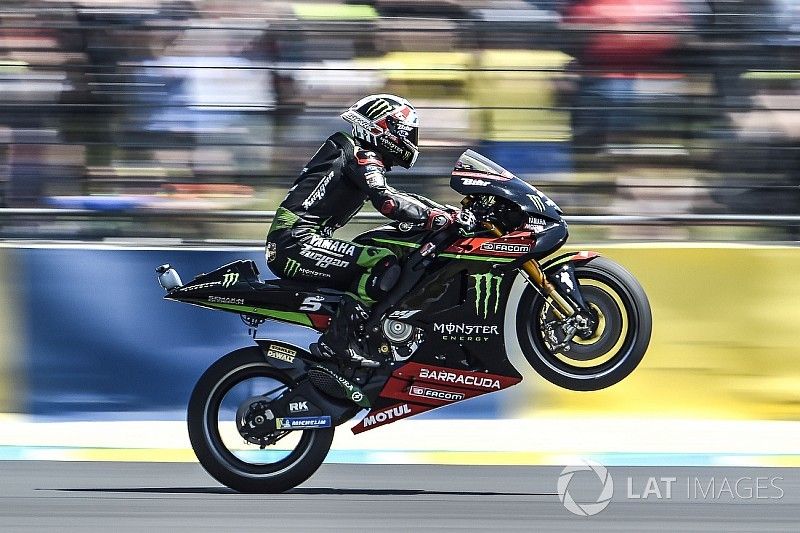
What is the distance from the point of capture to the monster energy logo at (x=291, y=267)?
21.1 ft

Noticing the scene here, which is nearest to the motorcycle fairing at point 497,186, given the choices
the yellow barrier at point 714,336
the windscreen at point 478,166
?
the windscreen at point 478,166

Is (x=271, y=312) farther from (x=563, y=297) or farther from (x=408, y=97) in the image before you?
(x=408, y=97)

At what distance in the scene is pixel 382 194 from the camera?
6145 millimetres

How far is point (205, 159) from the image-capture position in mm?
7938

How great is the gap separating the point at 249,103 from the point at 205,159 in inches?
16.5

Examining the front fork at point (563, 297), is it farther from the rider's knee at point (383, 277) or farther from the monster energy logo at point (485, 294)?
the rider's knee at point (383, 277)

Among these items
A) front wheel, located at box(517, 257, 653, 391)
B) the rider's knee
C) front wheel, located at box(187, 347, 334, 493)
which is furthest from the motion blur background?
the rider's knee

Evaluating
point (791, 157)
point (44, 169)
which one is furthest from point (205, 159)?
point (791, 157)

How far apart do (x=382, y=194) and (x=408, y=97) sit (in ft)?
6.14

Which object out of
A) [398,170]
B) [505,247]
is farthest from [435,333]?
[398,170]

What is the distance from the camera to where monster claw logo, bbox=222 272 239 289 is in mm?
6348

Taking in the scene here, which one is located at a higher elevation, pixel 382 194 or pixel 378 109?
pixel 378 109

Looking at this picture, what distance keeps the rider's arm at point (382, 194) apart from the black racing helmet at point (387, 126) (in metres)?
0.09

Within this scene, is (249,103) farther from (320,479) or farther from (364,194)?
(320,479)
